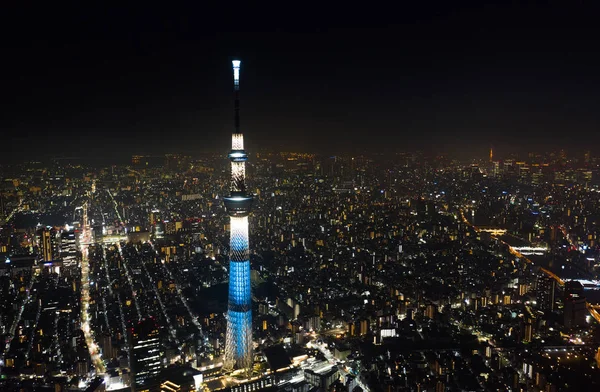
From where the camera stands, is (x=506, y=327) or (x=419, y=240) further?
(x=419, y=240)

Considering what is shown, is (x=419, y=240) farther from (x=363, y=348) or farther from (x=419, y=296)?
(x=363, y=348)

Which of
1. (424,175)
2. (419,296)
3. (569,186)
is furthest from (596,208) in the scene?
(419,296)

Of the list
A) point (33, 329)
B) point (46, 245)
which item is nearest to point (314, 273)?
point (33, 329)

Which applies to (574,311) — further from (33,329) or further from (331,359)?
(33,329)

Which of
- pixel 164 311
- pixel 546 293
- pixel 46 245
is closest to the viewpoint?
pixel 164 311

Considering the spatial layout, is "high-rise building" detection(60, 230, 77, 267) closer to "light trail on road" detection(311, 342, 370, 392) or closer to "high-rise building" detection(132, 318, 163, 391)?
"high-rise building" detection(132, 318, 163, 391)

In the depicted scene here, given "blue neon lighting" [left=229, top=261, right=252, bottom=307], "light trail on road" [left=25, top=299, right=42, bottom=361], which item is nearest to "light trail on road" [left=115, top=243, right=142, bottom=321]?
"light trail on road" [left=25, top=299, right=42, bottom=361]
